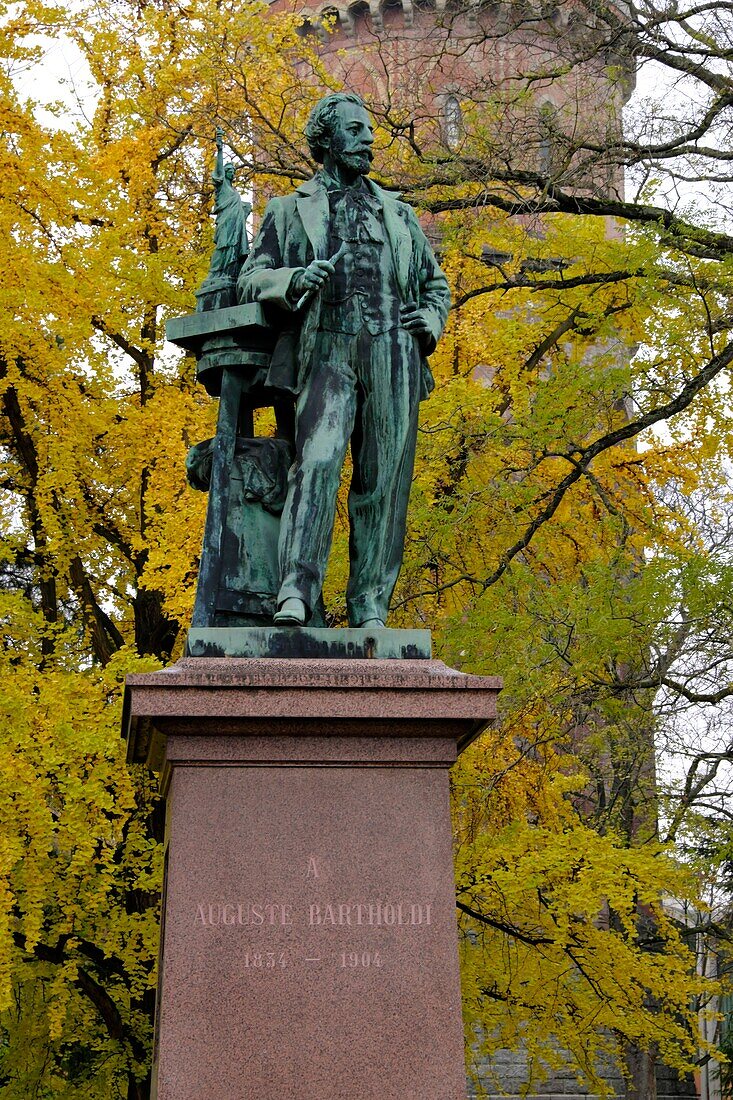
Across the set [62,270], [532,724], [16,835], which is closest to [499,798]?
[532,724]

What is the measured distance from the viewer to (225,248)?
23.5 feet

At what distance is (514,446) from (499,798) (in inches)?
135

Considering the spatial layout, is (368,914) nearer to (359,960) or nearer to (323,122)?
(359,960)

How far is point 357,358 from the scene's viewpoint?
22.3 ft

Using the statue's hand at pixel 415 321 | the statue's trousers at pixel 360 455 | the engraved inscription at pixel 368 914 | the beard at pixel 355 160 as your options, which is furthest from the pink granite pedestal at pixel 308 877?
the beard at pixel 355 160

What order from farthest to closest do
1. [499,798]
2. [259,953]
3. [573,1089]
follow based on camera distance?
1. [573,1089]
2. [499,798]
3. [259,953]

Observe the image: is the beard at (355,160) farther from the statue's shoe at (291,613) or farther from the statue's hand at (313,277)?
the statue's shoe at (291,613)

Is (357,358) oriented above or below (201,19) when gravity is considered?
below

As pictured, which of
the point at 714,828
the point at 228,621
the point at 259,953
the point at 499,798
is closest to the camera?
the point at 259,953

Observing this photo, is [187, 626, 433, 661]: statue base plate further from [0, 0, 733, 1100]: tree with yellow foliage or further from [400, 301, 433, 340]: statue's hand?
[0, 0, 733, 1100]: tree with yellow foliage

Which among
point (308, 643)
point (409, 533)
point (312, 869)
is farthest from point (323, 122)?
point (409, 533)

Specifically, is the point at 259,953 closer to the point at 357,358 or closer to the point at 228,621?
the point at 228,621

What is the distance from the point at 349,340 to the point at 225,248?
844 mm

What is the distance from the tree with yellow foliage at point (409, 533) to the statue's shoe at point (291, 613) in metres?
6.04
